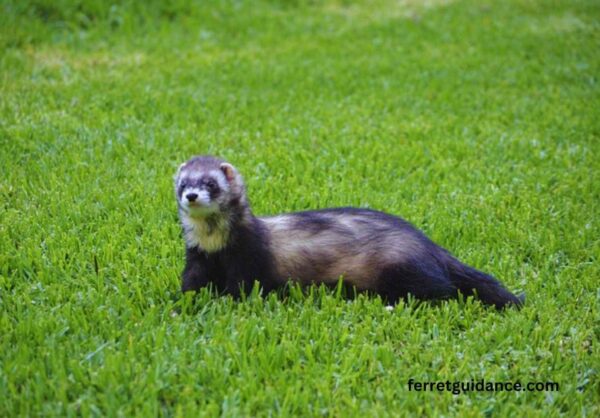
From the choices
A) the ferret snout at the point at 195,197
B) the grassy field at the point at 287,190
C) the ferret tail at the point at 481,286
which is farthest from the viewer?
the ferret tail at the point at 481,286

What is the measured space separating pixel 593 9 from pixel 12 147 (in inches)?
457

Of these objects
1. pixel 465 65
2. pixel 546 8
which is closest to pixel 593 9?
pixel 546 8

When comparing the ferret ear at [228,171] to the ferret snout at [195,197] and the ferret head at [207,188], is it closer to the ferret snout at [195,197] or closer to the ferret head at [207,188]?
the ferret head at [207,188]

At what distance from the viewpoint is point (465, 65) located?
10117 millimetres

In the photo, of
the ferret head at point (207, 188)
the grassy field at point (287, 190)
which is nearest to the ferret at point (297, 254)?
the ferret head at point (207, 188)

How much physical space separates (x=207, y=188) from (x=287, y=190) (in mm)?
1810

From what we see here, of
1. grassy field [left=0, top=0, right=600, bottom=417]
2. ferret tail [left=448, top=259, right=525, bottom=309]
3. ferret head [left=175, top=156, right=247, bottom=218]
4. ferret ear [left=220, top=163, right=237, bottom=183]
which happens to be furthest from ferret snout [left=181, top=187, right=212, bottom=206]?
ferret tail [left=448, top=259, right=525, bottom=309]

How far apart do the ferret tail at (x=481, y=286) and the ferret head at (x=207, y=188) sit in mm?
1450

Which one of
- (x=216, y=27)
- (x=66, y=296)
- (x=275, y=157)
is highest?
(x=216, y=27)

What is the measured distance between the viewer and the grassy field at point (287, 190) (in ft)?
11.5

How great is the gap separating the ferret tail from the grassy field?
4.7 inches

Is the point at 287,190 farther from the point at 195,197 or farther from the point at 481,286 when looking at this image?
the point at 481,286

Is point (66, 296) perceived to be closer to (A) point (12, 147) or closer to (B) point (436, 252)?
(B) point (436, 252)

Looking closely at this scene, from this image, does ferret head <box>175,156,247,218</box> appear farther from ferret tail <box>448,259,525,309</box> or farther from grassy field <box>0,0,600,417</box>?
ferret tail <box>448,259,525,309</box>
